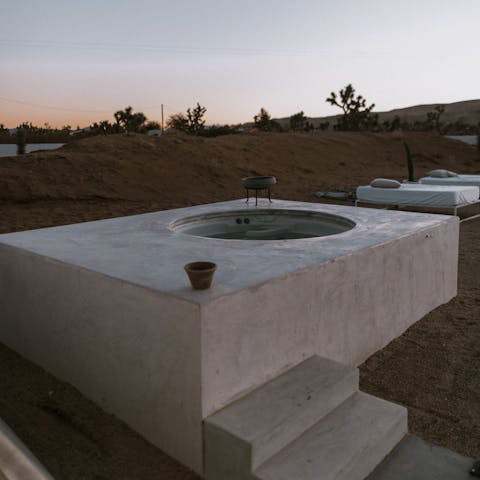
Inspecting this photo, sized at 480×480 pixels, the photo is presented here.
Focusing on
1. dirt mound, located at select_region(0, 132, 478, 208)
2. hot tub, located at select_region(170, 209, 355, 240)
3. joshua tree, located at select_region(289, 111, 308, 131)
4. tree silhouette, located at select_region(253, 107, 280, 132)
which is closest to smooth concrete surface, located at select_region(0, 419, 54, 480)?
hot tub, located at select_region(170, 209, 355, 240)

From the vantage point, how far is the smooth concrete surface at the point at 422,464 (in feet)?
7.20

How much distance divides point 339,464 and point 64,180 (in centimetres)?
1106

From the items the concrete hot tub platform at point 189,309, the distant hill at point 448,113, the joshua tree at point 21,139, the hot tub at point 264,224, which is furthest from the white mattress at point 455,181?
the distant hill at point 448,113

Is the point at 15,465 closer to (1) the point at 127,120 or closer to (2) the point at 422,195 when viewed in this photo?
(2) the point at 422,195

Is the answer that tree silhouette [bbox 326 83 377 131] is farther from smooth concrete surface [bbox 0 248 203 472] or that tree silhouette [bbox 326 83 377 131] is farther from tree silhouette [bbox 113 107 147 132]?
smooth concrete surface [bbox 0 248 203 472]

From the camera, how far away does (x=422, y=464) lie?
7.48 feet

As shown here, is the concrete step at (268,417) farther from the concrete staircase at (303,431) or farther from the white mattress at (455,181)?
the white mattress at (455,181)

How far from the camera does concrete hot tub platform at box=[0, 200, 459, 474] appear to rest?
2.25 metres

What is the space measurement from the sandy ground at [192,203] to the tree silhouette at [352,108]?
628cm

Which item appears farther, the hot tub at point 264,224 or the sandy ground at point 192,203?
the hot tub at point 264,224

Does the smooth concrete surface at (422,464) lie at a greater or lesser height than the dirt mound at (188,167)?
lesser

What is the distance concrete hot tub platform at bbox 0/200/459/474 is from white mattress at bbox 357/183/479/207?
4139 mm

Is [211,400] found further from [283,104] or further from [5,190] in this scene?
[283,104]

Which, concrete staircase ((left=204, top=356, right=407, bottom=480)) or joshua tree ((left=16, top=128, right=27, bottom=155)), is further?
joshua tree ((left=16, top=128, right=27, bottom=155))
